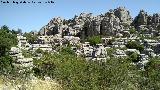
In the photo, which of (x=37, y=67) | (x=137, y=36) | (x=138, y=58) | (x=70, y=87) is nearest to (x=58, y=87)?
(x=70, y=87)

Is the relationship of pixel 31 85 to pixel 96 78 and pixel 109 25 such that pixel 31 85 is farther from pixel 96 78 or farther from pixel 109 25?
pixel 109 25

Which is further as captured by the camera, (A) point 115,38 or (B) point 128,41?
(A) point 115,38

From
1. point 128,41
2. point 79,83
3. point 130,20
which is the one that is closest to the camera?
point 79,83

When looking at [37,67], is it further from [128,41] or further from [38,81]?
[128,41]

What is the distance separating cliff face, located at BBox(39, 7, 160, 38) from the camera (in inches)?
4412

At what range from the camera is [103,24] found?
112 metres

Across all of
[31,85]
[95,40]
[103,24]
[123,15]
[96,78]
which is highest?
[123,15]

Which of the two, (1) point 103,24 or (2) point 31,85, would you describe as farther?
(1) point 103,24

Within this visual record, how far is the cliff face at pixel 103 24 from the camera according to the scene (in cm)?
11206

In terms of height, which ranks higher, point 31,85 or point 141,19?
point 141,19

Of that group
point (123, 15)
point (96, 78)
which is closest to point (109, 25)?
point (123, 15)

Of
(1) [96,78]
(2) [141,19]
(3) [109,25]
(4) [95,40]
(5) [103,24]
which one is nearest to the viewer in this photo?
(1) [96,78]

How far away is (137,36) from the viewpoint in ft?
356

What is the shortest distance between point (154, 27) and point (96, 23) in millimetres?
18305
